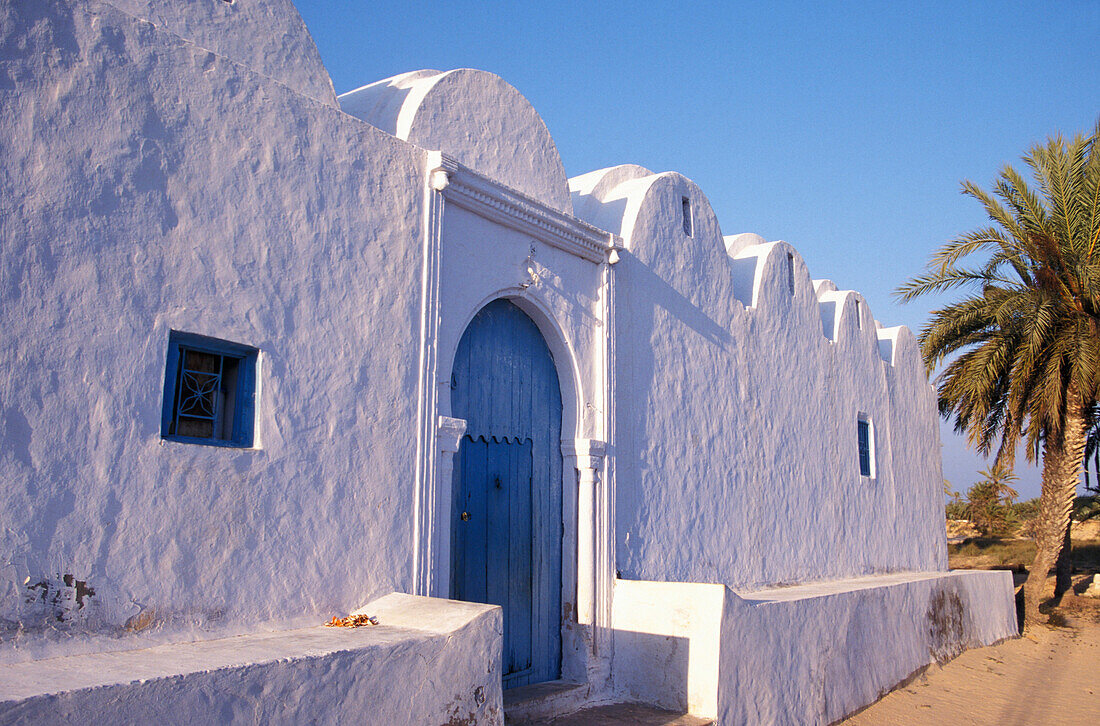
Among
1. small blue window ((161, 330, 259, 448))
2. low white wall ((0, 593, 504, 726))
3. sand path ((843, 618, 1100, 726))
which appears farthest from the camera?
sand path ((843, 618, 1100, 726))

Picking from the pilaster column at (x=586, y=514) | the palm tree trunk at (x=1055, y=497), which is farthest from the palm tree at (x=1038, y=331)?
the pilaster column at (x=586, y=514)

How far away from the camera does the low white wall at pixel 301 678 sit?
9.32 feet

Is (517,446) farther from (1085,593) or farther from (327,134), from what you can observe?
(1085,593)

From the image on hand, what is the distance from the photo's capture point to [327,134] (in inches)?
185

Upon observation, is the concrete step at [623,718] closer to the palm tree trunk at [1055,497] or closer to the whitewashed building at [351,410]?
the whitewashed building at [351,410]

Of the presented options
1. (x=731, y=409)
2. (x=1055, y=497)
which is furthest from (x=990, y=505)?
(x=731, y=409)

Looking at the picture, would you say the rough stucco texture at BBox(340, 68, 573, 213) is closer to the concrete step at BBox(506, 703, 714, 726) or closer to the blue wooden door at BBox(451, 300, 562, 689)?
the blue wooden door at BBox(451, 300, 562, 689)

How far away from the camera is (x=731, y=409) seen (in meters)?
8.02

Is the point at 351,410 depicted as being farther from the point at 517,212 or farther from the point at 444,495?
the point at 517,212

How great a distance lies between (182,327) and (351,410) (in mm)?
1015

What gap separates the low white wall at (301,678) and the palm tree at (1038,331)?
10.3 meters

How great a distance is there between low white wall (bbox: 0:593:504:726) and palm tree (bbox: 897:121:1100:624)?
1033cm

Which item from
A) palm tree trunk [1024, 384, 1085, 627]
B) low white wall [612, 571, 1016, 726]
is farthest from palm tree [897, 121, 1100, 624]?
low white wall [612, 571, 1016, 726]

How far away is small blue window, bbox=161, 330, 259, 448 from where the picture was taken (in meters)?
3.91
